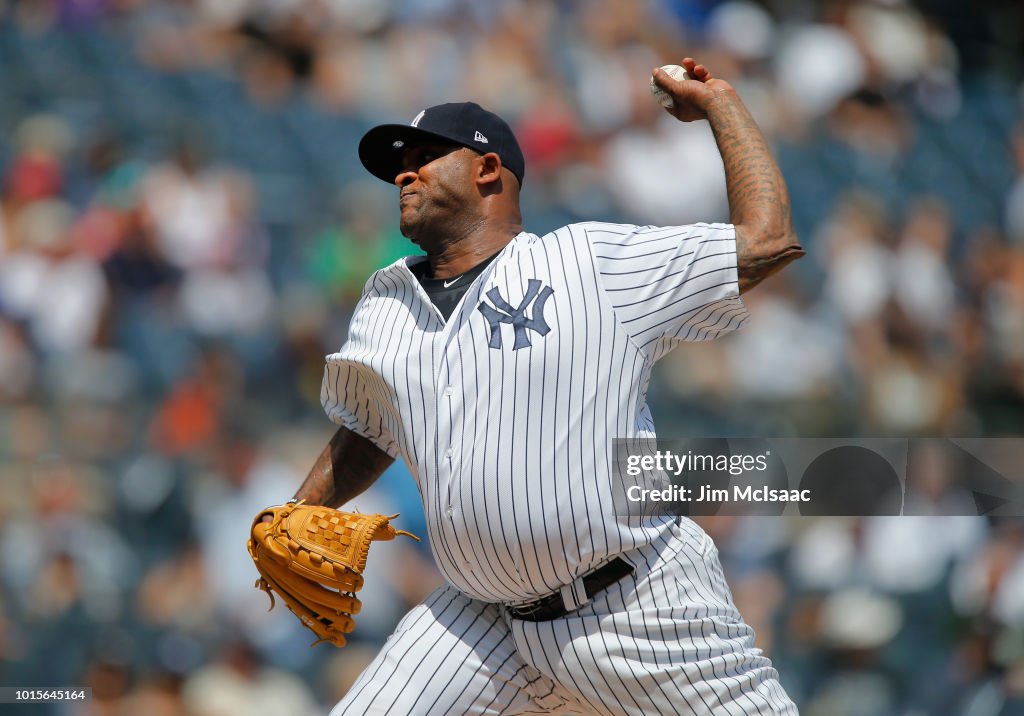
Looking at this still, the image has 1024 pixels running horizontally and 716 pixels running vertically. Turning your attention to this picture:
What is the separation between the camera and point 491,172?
2018 millimetres

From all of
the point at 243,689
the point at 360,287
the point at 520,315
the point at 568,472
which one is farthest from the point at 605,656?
the point at 360,287

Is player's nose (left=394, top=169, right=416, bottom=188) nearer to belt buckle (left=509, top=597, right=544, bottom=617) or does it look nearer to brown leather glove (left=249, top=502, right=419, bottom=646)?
brown leather glove (left=249, top=502, right=419, bottom=646)

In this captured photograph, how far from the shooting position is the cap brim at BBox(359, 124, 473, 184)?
2004 mm

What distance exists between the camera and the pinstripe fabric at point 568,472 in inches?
67.2

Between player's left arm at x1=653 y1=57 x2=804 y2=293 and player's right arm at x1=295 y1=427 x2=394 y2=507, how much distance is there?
0.81 metres

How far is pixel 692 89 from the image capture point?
1.84m

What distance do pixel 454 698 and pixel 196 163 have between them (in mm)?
2940

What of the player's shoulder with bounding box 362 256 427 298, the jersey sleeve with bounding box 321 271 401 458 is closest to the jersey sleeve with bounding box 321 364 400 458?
the jersey sleeve with bounding box 321 271 401 458

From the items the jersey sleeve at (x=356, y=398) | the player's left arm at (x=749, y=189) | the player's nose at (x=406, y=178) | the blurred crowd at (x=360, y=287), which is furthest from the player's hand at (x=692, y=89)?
the blurred crowd at (x=360, y=287)

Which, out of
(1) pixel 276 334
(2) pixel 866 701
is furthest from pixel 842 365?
(1) pixel 276 334

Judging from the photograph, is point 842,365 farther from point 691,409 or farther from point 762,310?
point 691,409

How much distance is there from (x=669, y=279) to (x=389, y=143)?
0.66 meters

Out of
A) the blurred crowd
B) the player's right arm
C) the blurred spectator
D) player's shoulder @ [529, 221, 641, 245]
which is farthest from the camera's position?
the blurred crowd

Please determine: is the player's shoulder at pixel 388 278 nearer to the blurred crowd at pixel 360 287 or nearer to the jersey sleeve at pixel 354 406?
the jersey sleeve at pixel 354 406
